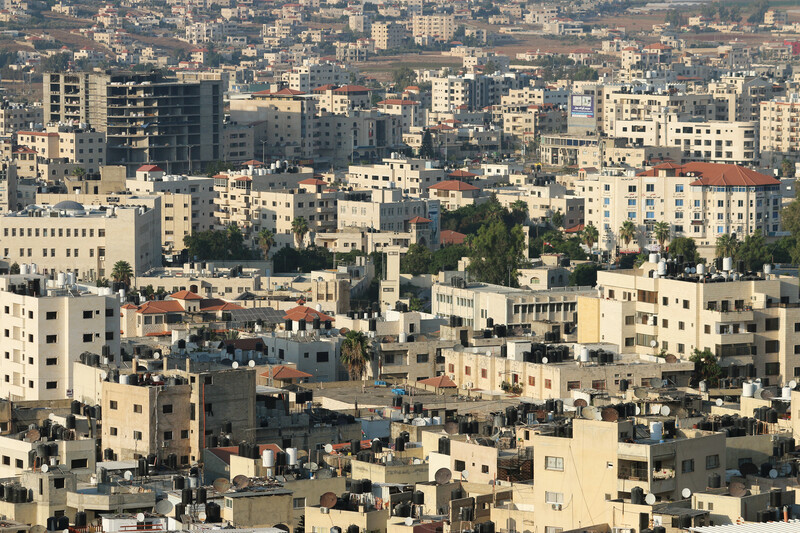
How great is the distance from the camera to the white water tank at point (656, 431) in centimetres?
5575

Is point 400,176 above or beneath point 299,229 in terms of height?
above

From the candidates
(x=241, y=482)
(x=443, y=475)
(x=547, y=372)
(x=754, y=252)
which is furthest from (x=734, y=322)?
(x=754, y=252)

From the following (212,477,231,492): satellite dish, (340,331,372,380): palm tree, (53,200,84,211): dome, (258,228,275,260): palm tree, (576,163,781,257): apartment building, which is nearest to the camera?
(212,477,231,492): satellite dish

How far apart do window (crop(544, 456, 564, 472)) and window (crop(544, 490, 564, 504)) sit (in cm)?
57

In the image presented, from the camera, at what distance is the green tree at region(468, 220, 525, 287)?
132375mm

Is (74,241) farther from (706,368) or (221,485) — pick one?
(221,485)

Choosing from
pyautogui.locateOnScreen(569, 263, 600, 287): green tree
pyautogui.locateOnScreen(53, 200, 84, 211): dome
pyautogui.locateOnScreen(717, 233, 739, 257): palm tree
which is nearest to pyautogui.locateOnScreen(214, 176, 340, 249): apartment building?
pyautogui.locateOnScreen(53, 200, 84, 211): dome

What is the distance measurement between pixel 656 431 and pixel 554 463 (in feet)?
8.61

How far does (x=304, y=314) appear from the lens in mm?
107188

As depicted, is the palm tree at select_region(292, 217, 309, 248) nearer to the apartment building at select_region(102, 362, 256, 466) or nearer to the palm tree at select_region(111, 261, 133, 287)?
the palm tree at select_region(111, 261, 133, 287)

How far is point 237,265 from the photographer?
143000 millimetres

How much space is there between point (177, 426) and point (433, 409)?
33.3ft

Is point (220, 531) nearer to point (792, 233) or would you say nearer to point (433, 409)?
point (433, 409)

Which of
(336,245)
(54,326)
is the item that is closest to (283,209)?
(336,245)
